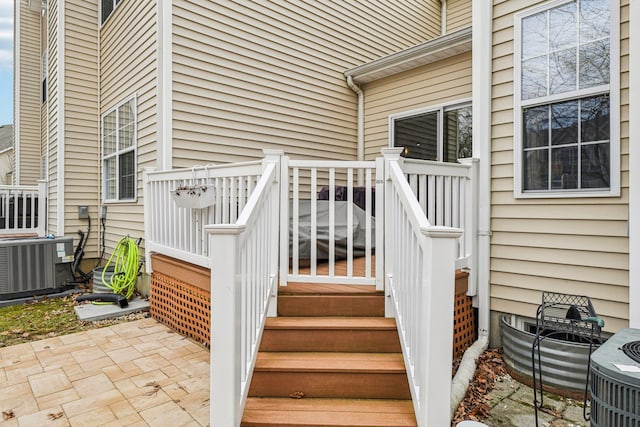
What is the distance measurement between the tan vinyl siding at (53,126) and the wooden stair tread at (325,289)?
522 cm

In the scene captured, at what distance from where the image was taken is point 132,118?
212 inches

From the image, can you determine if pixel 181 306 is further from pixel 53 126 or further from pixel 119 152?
pixel 53 126

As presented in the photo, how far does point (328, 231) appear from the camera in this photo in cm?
400

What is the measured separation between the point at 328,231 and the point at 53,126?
6013 millimetres

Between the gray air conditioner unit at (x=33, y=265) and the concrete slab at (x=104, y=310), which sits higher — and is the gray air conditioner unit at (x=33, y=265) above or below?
above

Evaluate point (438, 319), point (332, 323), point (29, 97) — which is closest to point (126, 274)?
point (332, 323)

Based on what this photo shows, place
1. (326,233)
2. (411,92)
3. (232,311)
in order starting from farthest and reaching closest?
(411,92) → (326,233) → (232,311)

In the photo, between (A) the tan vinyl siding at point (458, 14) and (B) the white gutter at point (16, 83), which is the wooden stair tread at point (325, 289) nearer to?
(A) the tan vinyl siding at point (458, 14)

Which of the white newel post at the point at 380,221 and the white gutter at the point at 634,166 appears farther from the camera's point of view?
the white newel post at the point at 380,221

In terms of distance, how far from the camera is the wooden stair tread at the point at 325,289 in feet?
9.67

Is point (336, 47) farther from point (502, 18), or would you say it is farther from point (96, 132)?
point (96, 132)

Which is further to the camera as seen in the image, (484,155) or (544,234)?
(484,155)

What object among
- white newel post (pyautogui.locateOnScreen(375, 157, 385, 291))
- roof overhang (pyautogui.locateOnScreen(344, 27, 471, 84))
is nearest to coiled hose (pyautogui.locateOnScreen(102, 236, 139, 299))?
white newel post (pyautogui.locateOnScreen(375, 157, 385, 291))

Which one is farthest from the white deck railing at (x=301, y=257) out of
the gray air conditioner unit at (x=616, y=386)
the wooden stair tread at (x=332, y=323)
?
the gray air conditioner unit at (x=616, y=386)
